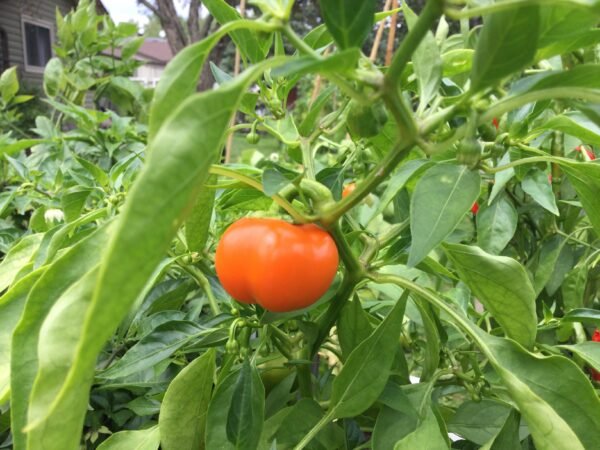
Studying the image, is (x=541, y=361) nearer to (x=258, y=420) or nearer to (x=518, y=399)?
(x=518, y=399)

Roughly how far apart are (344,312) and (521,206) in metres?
0.39

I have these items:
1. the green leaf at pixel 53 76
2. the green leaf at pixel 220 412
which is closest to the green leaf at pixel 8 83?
the green leaf at pixel 53 76

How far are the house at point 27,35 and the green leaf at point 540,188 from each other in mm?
7673

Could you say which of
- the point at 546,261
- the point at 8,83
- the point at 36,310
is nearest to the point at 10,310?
the point at 36,310

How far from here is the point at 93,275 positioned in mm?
262

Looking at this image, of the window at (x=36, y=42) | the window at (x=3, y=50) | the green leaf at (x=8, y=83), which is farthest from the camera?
the window at (x=36, y=42)

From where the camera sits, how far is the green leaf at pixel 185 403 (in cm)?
50

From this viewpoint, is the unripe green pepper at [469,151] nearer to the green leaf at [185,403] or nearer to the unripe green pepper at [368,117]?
the unripe green pepper at [368,117]

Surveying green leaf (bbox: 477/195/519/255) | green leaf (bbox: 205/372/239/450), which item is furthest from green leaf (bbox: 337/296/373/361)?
green leaf (bbox: 477/195/519/255)

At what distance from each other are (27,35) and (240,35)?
889 cm

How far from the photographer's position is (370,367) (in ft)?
1.49

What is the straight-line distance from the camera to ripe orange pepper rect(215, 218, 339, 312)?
37 centimetres

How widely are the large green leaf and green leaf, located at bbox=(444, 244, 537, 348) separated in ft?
0.87

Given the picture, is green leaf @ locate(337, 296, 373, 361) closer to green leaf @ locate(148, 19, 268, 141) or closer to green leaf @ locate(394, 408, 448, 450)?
green leaf @ locate(394, 408, 448, 450)
